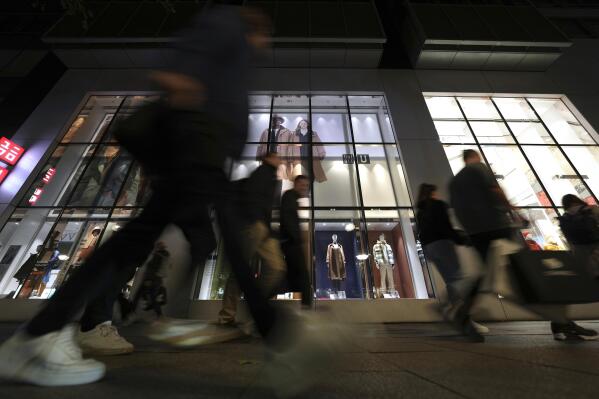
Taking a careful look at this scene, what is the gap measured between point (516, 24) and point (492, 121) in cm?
376

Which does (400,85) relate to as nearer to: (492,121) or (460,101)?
(460,101)

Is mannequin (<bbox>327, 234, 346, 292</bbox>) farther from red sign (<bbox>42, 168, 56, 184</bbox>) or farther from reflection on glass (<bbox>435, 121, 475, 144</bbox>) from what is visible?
red sign (<bbox>42, 168, 56, 184</bbox>)

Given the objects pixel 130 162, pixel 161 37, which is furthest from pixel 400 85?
pixel 130 162

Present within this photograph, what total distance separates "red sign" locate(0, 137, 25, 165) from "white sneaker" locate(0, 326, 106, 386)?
30.6ft

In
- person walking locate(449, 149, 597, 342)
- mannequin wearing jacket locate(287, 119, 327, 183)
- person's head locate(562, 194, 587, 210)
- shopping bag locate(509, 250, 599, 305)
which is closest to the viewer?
shopping bag locate(509, 250, 599, 305)

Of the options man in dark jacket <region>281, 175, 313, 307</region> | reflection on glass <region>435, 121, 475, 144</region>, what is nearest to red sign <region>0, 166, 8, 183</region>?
man in dark jacket <region>281, 175, 313, 307</region>

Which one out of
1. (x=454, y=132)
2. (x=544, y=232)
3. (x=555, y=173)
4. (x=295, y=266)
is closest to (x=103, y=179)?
(x=295, y=266)

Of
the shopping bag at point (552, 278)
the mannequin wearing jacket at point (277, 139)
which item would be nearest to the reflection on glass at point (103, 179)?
the mannequin wearing jacket at point (277, 139)

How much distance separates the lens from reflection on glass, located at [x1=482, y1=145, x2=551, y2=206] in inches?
306

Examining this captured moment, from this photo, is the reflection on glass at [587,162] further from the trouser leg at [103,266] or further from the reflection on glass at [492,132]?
the trouser leg at [103,266]

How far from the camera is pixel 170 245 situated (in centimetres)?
564

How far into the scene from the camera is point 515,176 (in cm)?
823

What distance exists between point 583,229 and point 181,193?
4.54 m

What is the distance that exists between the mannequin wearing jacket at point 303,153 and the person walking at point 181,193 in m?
6.71
